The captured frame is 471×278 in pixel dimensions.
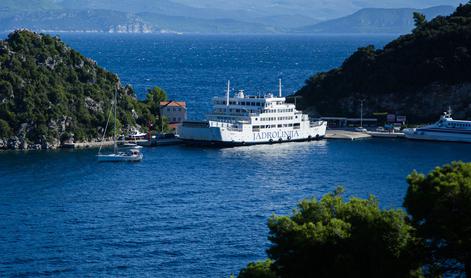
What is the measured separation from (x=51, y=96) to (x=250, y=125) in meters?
15.8

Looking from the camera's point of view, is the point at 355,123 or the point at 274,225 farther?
the point at 355,123

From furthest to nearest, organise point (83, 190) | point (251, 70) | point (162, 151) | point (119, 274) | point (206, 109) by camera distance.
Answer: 1. point (251, 70)
2. point (206, 109)
3. point (162, 151)
4. point (83, 190)
5. point (119, 274)

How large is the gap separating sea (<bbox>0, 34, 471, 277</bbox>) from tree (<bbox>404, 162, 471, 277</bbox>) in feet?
38.5

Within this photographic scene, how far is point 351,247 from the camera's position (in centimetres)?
3484

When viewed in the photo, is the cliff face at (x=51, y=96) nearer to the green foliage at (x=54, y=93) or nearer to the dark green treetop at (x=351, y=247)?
the green foliage at (x=54, y=93)

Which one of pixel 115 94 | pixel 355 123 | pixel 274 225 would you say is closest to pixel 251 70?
pixel 355 123

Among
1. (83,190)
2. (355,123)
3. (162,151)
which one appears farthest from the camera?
(355,123)

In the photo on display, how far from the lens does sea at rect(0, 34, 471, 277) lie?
47.4 meters

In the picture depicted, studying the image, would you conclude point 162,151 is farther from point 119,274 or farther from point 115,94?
point 119,274

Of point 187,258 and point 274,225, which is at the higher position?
point 274,225

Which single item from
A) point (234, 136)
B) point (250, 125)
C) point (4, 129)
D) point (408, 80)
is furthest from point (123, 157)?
point (408, 80)

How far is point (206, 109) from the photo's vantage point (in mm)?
111812

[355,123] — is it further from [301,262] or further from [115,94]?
[301,262]

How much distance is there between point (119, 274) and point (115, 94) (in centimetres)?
4397
